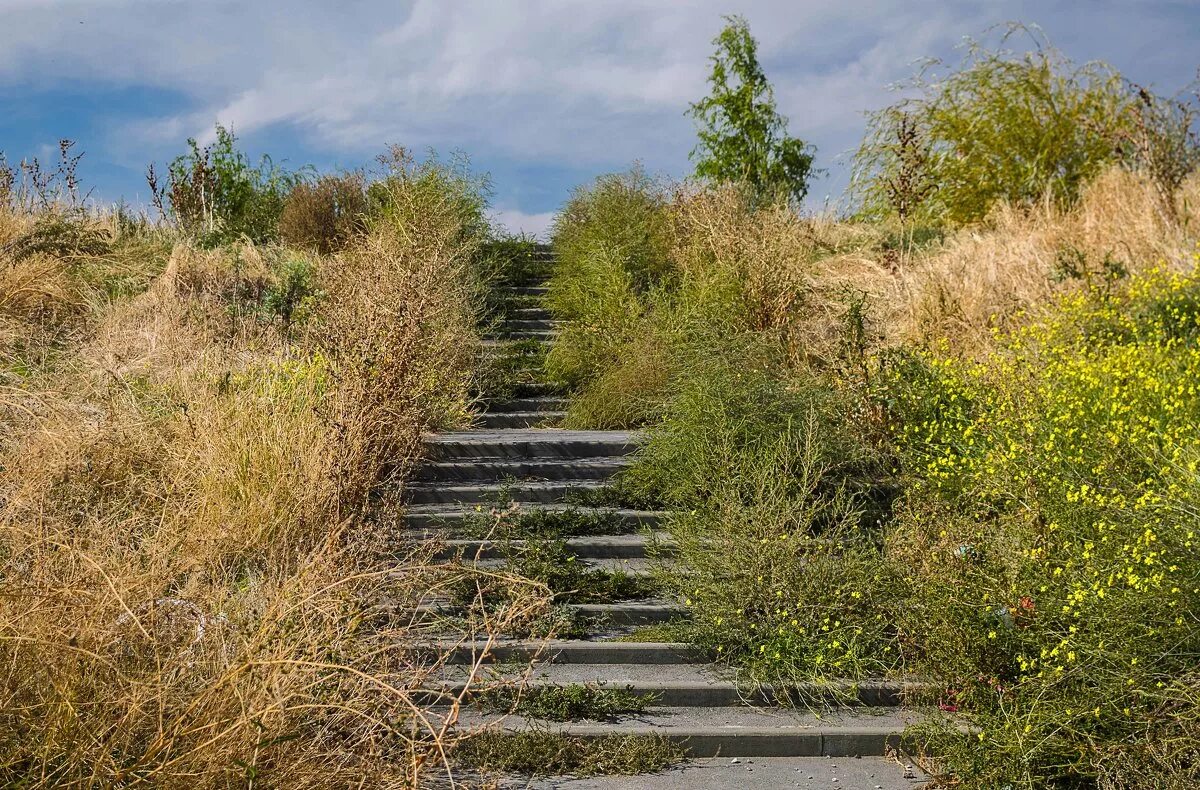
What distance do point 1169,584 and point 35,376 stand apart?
377 inches

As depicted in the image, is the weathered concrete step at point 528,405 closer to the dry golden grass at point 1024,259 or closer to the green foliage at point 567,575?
the dry golden grass at point 1024,259

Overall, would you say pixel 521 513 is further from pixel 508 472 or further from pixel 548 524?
pixel 508 472

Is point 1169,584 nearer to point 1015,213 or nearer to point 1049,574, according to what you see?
point 1049,574

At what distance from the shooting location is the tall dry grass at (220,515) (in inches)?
144

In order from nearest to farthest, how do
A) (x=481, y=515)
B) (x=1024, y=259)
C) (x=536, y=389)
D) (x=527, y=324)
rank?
(x=481, y=515) → (x=1024, y=259) → (x=536, y=389) → (x=527, y=324)

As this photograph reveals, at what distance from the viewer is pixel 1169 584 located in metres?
4.82

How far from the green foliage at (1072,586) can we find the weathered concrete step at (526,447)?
300cm

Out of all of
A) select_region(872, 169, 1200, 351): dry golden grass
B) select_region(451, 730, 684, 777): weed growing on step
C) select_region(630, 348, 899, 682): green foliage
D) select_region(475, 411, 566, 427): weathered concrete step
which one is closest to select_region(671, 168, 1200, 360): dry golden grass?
select_region(872, 169, 1200, 351): dry golden grass

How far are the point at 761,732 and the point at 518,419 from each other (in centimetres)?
614

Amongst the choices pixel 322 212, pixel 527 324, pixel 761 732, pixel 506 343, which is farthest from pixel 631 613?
pixel 322 212

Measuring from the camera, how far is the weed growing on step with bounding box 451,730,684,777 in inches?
207

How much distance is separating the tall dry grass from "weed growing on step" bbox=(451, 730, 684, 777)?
0.35m

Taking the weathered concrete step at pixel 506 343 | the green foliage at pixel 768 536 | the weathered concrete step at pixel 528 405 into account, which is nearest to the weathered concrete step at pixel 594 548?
the green foliage at pixel 768 536

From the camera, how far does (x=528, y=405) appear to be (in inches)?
461
